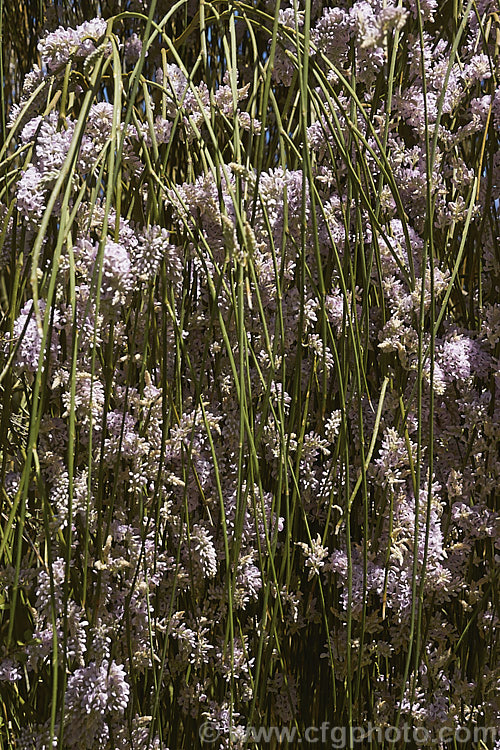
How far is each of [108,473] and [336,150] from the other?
0.49 meters

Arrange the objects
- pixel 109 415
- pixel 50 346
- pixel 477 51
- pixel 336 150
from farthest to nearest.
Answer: pixel 477 51 → pixel 336 150 → pixel 109 415 → pixel 50 346

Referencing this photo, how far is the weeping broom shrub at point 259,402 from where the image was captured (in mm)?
888

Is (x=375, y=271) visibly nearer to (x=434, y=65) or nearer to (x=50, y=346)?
(x=434, y=65)

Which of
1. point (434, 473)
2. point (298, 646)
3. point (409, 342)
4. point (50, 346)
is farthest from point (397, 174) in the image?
point (298, 646)

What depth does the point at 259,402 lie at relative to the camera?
1.05 m

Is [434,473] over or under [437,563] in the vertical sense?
over

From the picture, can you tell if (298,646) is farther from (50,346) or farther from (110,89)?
(110,89)

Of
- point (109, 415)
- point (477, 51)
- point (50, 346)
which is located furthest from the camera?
point (477, 51)

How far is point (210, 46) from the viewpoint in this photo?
1.30 metres

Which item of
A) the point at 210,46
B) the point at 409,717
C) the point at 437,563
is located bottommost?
the point at 409,717

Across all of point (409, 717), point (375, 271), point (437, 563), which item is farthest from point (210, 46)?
point (409, 717)

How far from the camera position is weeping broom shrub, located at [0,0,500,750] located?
2.91 ft

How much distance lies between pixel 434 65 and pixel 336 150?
205 mm

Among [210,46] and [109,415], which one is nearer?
[109,415]
